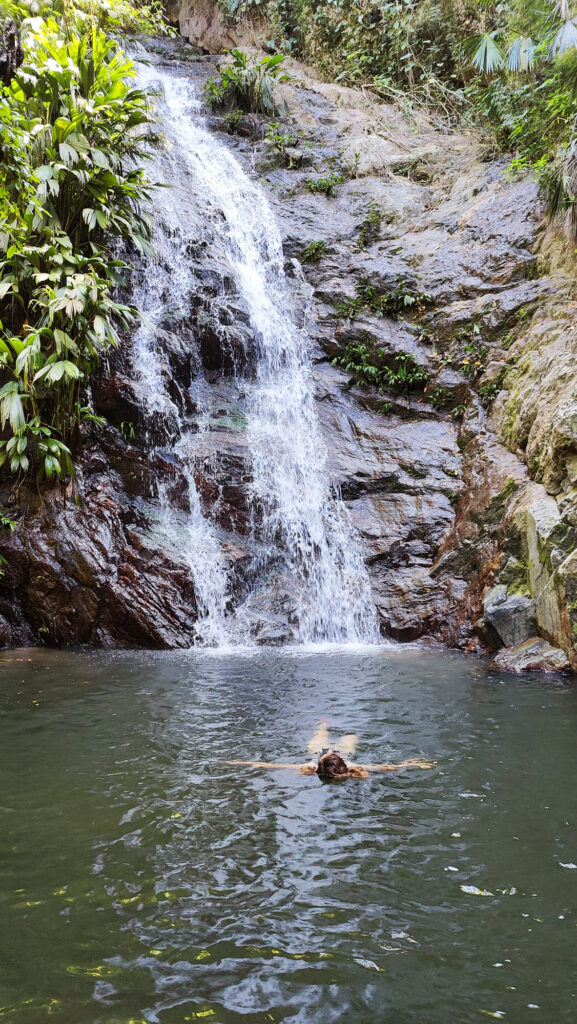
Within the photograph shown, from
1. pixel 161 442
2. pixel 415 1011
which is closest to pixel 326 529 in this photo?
pixel 161 442

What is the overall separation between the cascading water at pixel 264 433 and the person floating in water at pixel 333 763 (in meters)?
3.70

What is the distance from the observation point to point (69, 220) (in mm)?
7688

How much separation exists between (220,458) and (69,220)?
3.36 m

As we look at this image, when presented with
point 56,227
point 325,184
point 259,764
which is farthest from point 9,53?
point 259,764

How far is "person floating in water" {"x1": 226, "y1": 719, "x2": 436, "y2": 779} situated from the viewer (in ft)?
10.7

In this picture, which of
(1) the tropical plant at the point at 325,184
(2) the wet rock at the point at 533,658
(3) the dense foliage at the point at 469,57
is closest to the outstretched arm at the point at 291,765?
(2) the wet rock at the point at 533,658

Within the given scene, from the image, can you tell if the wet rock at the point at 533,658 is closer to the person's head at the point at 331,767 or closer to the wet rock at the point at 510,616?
the wet rock at the point at 510,616

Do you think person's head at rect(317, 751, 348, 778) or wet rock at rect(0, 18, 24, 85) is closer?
person's head at rect(317, 751, 348, 778)

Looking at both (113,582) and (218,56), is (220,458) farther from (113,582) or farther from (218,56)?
(218,56)

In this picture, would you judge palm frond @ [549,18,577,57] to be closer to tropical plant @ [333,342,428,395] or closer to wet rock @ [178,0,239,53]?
tropical plant @ [333,342,428,395]

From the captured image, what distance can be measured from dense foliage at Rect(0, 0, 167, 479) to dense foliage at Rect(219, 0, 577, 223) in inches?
211

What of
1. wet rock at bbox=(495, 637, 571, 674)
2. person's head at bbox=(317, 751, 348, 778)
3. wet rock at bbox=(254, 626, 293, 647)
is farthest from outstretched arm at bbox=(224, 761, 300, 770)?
wet rock at bbox=(254, 626, 293, 647)

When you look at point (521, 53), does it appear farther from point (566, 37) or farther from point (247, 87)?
point (247, 87)

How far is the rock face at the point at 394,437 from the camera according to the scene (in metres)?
7.23
